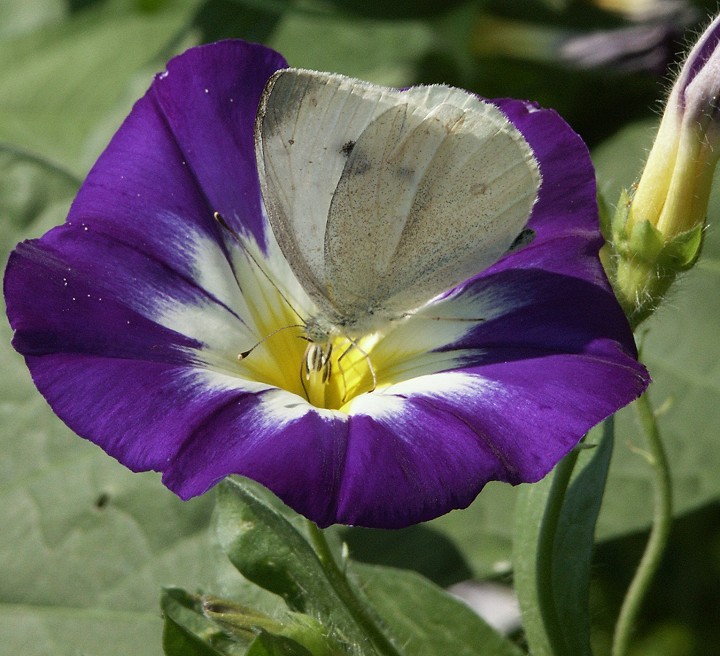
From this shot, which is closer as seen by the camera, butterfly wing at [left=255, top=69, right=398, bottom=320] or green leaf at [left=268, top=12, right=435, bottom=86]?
butterfly wing at [left=255, top=69, right=398, bottom=320]

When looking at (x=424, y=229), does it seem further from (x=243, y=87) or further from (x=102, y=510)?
(x=102, y=510)

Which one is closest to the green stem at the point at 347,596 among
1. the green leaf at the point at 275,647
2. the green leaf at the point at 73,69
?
the green leaf at the point at 275,647

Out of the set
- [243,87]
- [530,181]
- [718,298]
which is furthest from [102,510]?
[718,298]

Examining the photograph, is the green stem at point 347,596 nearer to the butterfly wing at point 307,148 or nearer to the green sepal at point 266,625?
the green sepal at point 266,625

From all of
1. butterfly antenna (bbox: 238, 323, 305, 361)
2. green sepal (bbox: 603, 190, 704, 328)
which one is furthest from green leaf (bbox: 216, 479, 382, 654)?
green sepal (bbox: 603, 190, 704, 328)

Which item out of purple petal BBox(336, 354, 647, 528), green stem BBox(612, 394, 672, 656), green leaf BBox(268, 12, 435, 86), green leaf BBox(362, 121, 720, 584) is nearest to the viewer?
purple petal BBox(336, 354, 647, 528)

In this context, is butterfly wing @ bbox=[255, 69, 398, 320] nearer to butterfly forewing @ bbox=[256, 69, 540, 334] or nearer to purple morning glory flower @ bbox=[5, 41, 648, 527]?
butterfly forewing @ bbox=[256, 69, 540, 334]

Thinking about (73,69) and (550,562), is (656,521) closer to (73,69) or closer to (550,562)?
(550,562)

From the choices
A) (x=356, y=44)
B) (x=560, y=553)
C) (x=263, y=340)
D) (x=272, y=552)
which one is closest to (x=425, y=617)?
(x=560, y=553)
